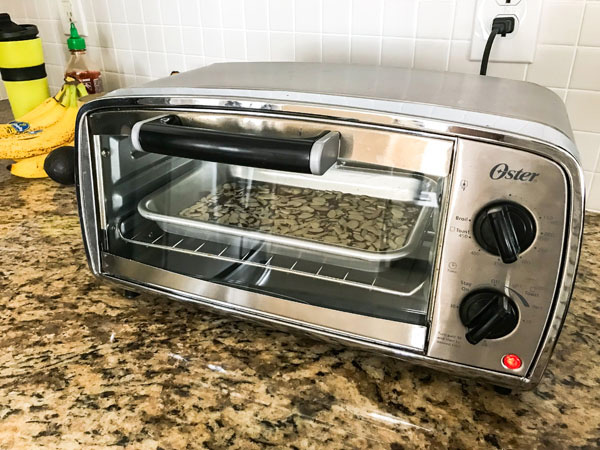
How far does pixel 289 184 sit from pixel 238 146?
0.56ft

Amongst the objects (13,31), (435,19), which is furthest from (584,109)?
(13,31)

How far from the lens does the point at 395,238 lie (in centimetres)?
57

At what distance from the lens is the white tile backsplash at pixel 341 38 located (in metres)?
0.80

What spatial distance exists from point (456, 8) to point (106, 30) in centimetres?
80

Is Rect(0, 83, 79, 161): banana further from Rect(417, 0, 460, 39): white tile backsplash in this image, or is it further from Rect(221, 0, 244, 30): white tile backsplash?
Rect(417, 0, 460, 39): white tile backsplash

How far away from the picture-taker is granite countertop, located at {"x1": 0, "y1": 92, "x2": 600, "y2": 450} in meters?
0.50

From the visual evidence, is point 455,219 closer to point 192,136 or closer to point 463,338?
point 463,338

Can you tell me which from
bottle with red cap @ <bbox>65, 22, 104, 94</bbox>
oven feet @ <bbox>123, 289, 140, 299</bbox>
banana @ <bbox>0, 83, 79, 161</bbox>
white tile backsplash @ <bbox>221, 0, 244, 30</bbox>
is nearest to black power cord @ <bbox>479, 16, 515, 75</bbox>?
white tile backsplash @ <bbox>221, 0, 244, 30</bbox>

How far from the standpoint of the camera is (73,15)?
1.23 metres

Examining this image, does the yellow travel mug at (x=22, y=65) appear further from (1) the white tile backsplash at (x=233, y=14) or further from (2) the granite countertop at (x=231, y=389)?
(2) the granite countertop at (x=231, y=389)

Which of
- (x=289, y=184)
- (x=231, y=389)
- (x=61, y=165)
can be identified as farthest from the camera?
(x=61, y=165)

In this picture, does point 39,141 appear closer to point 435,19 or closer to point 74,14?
point 74,14

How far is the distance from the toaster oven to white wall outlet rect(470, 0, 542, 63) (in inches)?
7.7

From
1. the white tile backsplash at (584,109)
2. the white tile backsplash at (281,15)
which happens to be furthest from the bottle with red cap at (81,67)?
the white tile backsplash at (584,109)
